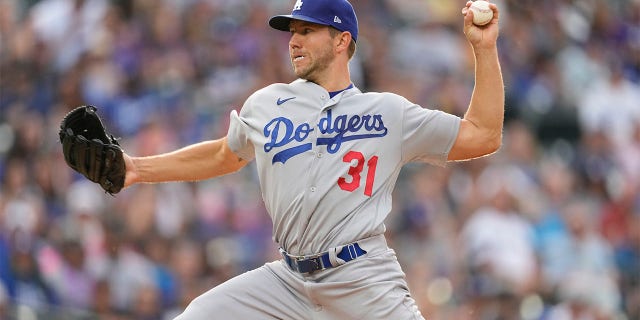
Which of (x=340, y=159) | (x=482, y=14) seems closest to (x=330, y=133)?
(x=340, y=159)

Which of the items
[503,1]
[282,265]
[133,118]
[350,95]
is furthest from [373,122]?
[503,1]

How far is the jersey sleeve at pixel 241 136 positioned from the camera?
191 inches

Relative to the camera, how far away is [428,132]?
4.61 meters

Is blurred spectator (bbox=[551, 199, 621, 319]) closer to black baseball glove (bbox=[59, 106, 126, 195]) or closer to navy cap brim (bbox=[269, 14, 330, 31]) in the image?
navy cap brim (bbox=[269, 14, 330, 31])

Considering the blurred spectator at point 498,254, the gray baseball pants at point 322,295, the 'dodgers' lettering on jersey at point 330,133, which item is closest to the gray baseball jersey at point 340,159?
the 'dodgers' lettering on jersey at point 330,133

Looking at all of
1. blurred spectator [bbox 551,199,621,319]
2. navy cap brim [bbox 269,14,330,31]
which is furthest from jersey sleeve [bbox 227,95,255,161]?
blurred spectator [bbox 551,199,621,319]

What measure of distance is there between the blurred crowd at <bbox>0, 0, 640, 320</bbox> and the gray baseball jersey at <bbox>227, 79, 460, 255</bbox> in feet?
12.4

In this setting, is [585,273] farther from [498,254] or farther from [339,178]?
[339,178]

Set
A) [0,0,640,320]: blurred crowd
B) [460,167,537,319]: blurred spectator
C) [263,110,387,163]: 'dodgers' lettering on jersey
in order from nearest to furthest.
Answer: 1. [263,110,387,163]: 'dodgers' lettering on jersey
2. [0,0,640,320]: blurred crowd
3. [460,167,537,319]: blurred spectator

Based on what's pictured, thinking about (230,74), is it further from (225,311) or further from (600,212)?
(225,311)

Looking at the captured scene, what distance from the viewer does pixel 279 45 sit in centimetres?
1029

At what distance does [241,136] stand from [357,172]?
1.87ft

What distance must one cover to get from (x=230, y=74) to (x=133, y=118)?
1002 millimetres

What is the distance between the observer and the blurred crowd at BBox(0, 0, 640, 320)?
8.68 m
